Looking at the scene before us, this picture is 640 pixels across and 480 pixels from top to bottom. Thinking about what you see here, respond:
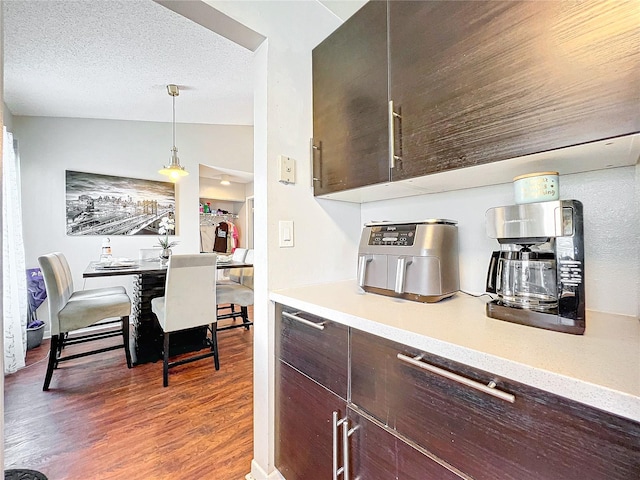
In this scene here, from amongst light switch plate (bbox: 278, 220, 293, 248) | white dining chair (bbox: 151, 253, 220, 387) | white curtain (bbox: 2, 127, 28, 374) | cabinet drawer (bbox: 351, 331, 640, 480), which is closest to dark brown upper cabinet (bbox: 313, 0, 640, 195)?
light switch plate (bbox: 278, 220, 293, 248)

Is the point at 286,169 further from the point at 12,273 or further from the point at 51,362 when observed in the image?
the point at 12,273

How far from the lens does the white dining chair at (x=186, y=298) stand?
216 cm

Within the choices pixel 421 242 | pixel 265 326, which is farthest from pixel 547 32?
pixel 265 326

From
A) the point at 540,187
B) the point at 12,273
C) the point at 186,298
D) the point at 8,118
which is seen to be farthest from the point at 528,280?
the point at 8,118

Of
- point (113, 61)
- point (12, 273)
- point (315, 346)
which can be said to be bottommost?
point (315, 346)

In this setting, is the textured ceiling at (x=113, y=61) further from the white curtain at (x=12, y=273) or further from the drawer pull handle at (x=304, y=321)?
the drawer pull handle at (x=304, y=321)

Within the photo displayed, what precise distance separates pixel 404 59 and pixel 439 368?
100 centimetres

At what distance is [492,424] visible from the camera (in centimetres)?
59

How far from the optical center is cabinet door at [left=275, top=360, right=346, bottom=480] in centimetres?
97

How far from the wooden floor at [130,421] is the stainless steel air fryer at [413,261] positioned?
118 cm

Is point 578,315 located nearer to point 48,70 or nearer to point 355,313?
point 355,313

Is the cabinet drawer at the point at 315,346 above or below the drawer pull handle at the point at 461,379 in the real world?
below

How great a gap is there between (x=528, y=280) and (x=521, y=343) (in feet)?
0.92

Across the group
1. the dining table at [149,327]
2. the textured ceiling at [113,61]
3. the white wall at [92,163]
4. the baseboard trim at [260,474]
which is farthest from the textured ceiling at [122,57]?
the baseboard trim at [260,474]
